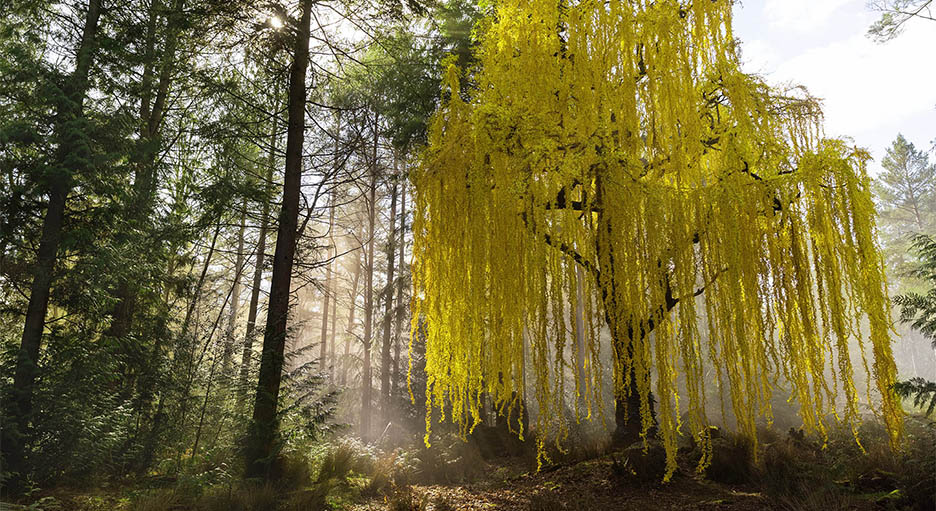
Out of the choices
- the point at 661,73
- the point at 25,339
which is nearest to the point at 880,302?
the point at 661,73

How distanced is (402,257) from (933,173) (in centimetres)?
3058

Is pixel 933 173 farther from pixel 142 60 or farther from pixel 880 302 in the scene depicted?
pixel 142 60

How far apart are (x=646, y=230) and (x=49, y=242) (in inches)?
297

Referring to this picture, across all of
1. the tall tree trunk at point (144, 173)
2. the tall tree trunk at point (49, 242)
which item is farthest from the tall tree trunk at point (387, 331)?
the tall tree trunk at point (49, 242)

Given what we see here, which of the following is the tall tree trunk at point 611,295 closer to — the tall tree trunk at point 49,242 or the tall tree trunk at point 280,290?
the tall tree trunk at point 280,290

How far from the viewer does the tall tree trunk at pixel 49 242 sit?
18.1 ft

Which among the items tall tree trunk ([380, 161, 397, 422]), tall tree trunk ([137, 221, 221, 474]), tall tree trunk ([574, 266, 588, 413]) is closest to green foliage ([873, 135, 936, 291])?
tall tree trunk ([574, 266, 588, 413])

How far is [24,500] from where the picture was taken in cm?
521

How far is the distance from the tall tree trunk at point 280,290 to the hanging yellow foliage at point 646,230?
2264 millimetres

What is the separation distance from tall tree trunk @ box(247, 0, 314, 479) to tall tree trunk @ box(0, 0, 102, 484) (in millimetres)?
2485

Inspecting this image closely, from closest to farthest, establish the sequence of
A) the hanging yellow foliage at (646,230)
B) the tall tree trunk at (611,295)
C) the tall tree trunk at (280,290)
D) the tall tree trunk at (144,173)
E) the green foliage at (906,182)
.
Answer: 1. the hanging yellow foliage at (646,230)
2. the tall tree trunk at (611,295)
3. the tall tree trunk at (280,290)
4. the tall tree trunk at (144,173)
5. the green foliage at (906,182)

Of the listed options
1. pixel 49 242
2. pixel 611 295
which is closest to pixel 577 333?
pixel 611 295

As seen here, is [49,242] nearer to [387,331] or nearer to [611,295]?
[611,295]

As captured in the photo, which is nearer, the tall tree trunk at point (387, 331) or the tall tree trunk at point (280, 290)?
the tall tree trunk at point (280, 290)
